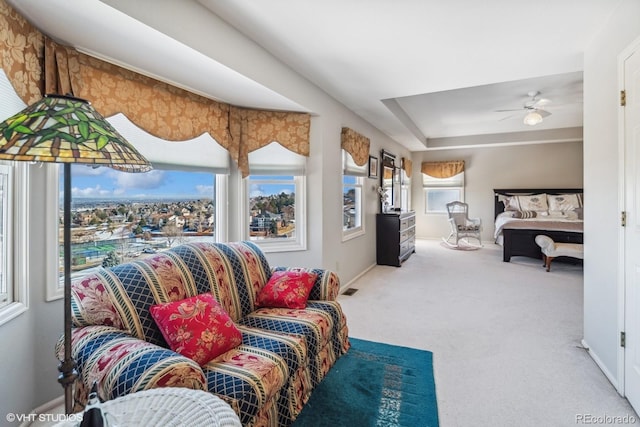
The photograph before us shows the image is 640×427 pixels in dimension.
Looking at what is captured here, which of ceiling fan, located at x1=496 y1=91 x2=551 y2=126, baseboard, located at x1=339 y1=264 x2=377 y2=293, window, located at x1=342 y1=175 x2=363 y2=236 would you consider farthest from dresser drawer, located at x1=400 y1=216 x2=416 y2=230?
ceiling fan, located at x1=496 y1=91 x2=551 y2=126

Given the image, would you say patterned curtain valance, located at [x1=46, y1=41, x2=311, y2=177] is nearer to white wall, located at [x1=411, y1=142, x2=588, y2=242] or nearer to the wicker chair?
the wicker chair

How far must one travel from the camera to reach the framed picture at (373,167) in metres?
4.98

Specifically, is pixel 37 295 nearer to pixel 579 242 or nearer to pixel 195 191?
pixel 195 191

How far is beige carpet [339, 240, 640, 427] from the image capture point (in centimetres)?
175

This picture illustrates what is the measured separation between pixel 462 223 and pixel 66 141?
731cm

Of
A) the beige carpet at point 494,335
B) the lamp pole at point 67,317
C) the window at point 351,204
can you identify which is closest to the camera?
the lamp pole at point 67,317

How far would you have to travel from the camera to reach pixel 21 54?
59.6 inches

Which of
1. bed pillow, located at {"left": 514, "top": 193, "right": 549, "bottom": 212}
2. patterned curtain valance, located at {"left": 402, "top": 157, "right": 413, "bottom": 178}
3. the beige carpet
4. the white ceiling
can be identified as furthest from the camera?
patterned curtain valance, located at {"left": 402, "top": 157, "right": 413, "bottom": 178}

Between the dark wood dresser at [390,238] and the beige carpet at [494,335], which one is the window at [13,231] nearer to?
the beige carpet at [494,335]

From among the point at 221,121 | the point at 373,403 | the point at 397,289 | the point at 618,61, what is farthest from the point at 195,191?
the point at 618,61

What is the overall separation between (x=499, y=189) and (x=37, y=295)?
26.7 ft

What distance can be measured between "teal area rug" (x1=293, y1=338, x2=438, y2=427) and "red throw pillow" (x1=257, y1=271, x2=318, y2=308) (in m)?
0.53

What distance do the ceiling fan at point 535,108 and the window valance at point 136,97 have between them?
10.0 ft

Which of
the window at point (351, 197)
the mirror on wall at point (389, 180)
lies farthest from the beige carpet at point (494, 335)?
the mirror on wall at point (389, 180)
